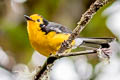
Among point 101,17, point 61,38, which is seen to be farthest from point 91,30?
point 61,38

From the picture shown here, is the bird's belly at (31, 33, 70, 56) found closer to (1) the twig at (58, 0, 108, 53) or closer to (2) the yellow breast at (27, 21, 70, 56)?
(2) the yellow breast at (27, 21, 70, 56)

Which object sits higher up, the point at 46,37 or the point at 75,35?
the point at 46,37

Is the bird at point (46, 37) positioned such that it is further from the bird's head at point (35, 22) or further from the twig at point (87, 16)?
the twig at point (87, 16)

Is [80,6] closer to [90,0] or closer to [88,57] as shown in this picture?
[90,0]

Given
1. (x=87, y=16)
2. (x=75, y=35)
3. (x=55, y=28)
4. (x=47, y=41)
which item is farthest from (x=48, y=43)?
(x=87, y=16)

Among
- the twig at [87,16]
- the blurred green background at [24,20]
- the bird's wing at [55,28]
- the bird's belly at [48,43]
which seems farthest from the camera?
the blurred green background at [24,20]

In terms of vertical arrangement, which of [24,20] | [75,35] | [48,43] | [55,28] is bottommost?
[75,35]

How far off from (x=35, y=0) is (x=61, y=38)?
1.35m

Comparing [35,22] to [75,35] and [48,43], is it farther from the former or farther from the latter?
[75,35]

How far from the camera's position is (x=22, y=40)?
3.47 m

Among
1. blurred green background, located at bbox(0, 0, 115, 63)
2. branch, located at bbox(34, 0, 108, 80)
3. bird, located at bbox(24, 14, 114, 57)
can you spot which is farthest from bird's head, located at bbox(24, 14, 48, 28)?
branch, located at bbox(34, 0, 108, 80)

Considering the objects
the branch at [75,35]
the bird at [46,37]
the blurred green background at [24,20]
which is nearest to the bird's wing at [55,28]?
the bird at [46,37]

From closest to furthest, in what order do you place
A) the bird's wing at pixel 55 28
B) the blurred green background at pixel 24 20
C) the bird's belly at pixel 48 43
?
the bird's belly at pixel 48 43
the bird's wing at pixel 55 28
the blurred green background at pixel 24 20

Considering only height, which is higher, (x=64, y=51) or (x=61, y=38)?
(x=61, y=38)
